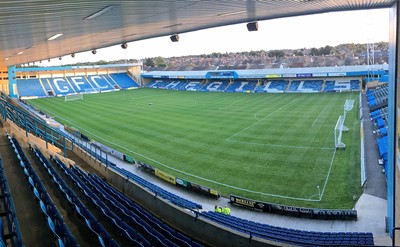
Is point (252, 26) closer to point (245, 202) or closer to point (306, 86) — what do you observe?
point (245, 202)

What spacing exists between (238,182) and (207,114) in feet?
61.0

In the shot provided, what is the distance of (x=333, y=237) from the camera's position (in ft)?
29.6

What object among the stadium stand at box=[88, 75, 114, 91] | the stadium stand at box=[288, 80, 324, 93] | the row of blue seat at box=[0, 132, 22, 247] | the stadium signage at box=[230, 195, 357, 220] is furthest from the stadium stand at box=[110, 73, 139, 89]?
the row of blue seat at box=[0, 132, 22, 247]

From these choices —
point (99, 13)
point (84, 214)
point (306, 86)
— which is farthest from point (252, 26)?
point (306, 86)

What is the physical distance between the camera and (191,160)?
19.9m

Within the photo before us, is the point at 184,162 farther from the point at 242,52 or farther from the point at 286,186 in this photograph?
the point at 242,52

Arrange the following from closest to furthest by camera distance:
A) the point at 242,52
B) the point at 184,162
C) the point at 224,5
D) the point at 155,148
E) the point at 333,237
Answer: the point at 224,5 < the point at 333,237 < the point at 184,162 < the point at 155,148 < the point at 242,52

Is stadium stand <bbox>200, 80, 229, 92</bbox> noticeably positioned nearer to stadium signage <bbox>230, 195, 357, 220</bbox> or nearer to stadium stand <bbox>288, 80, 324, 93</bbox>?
stadium stand <bbox>288, 80, 324, 93</bbox>

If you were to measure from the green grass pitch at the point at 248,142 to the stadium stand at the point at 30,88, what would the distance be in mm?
19898

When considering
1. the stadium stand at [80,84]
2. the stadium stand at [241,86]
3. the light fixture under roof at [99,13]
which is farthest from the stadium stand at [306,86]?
the light fixture under roof at [99,13]

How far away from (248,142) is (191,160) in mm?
5122

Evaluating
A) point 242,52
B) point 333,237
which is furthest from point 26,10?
point 242,52

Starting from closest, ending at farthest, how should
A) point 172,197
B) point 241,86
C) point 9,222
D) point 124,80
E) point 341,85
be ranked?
point 9,222 → point 172,197 → point 341,85 → point 241,86 → point 124,80

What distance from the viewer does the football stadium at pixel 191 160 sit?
272 inches
